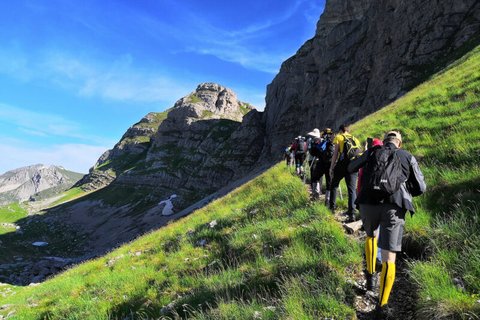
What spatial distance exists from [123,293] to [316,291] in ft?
21.1

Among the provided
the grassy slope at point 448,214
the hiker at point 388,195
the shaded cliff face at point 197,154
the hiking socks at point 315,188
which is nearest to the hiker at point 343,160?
the grassy slope at point 448,214

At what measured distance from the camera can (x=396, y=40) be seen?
70.2 meters

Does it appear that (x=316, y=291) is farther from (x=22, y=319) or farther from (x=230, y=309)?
(x=22, y=319)

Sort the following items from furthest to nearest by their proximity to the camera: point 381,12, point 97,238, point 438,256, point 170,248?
point 97,238
point 381,12
point 170,248
point 438,256

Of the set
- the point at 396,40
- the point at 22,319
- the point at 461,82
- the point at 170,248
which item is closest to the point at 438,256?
the point at 170,248

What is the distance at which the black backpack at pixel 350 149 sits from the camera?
10.5 metres

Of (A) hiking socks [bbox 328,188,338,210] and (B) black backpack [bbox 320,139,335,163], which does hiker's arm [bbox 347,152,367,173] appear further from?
(B) black backpack [bbox 320,139,335,163]

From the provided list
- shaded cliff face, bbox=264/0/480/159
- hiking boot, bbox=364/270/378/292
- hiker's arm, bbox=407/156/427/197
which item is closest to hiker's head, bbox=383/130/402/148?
hiker's arm, bbox=407/156/427/197

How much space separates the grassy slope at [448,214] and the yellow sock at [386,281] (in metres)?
0.41

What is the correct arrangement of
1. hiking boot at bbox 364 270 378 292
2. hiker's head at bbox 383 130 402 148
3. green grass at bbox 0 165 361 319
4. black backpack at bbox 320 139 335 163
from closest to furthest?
green grass at bbox 0 165 361 319 < hiking boot at bbox 364 270 378 292 < hiker's head at bbox 383 130 402 148 < black backpack at bbox 320 139 335 163

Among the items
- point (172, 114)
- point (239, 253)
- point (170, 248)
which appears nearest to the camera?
point (239, 253)

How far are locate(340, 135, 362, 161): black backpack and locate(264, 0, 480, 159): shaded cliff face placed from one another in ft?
160

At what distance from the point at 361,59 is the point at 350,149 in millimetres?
83401

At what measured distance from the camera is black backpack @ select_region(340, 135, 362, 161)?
10547mm
